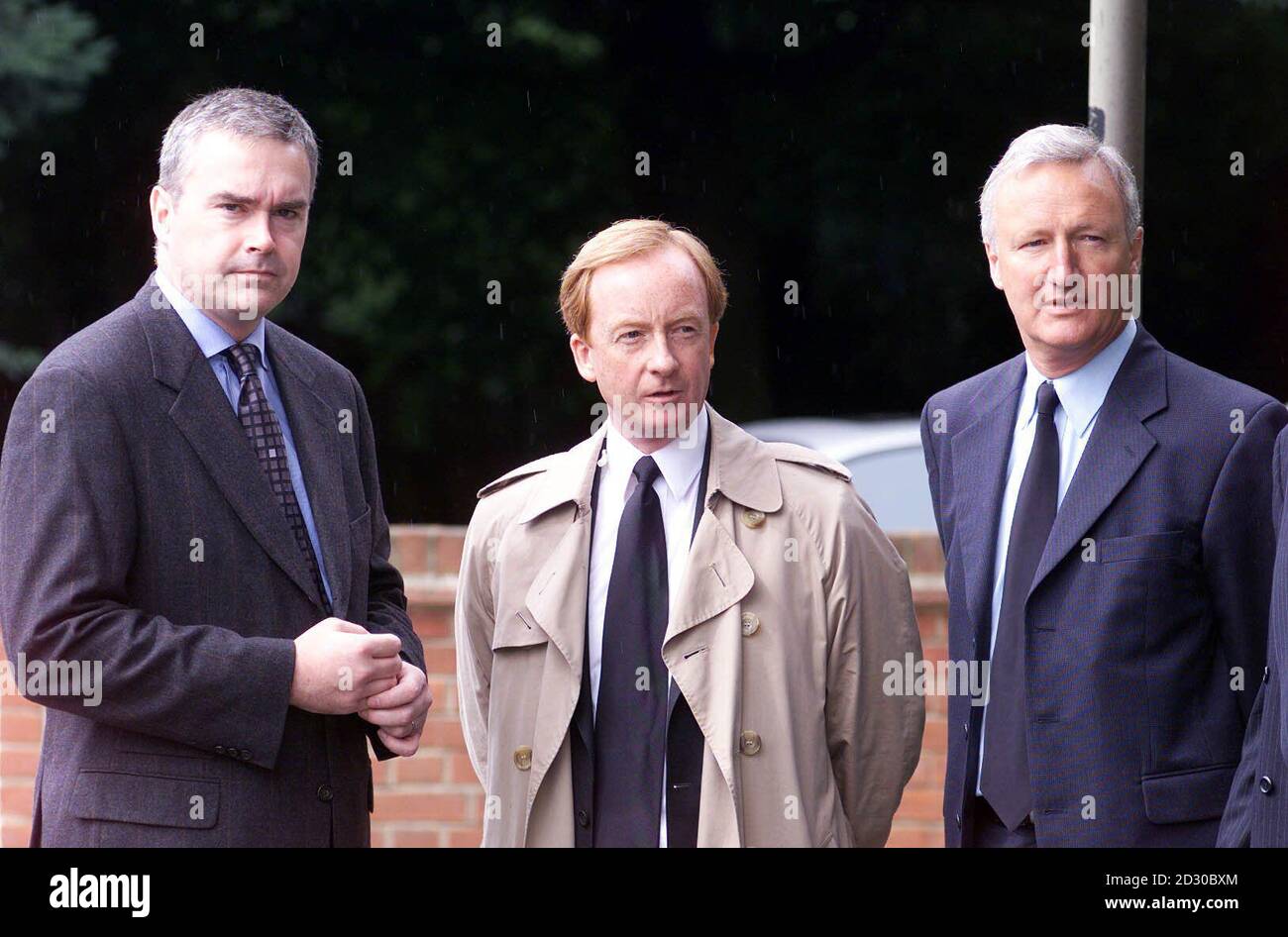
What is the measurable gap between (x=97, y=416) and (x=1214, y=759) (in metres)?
1.94

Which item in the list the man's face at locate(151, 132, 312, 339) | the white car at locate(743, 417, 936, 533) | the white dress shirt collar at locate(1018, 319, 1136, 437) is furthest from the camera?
the white car at locate(743, 417, 936, 533)

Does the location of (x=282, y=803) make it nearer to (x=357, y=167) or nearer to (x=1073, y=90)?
(x=357, y=167)

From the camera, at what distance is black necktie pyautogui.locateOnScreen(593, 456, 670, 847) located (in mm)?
2746

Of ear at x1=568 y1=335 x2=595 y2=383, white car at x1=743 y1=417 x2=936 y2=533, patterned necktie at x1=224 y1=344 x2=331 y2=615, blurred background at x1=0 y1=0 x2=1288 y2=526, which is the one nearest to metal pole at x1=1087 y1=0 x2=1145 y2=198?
ear at x1=568 y1=335 x2=595 y2=383

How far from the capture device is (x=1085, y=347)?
3.00 meters

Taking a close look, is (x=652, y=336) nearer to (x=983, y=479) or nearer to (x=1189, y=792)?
(x=983, y=479)

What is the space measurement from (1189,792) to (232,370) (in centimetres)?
180

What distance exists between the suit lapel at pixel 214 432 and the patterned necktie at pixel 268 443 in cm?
4

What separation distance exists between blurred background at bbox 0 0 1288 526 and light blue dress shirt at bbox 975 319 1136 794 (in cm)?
326

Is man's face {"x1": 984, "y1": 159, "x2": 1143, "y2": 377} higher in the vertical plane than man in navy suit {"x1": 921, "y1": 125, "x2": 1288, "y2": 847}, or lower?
higher

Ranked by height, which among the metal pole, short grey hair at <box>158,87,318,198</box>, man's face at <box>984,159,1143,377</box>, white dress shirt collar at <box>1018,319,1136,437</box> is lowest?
white dress shirt collar at <box>1018,319,1136,437</box>

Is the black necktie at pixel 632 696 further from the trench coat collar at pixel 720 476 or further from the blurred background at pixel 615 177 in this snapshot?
the blurred background at pixel 615 177

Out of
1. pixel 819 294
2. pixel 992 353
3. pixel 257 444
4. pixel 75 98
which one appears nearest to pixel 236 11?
pixel 75 98

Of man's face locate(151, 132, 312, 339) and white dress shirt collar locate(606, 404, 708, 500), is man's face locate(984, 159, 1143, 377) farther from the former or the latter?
man's face locate(151, 132, 312, 339)
